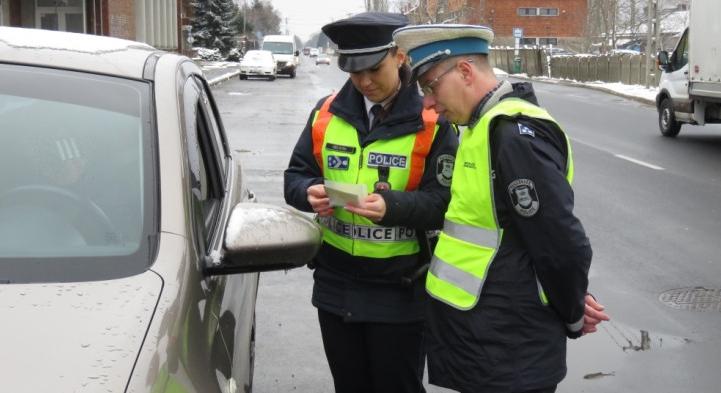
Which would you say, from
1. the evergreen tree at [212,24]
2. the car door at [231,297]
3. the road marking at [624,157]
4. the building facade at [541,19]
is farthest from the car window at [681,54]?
the building facade at [541,19]

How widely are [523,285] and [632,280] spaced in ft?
17.1

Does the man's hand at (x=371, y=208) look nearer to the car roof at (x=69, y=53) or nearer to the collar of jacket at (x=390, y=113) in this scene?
the collar of jacket at (x=390, y=113)

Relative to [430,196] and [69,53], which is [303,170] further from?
Result: [69,53]

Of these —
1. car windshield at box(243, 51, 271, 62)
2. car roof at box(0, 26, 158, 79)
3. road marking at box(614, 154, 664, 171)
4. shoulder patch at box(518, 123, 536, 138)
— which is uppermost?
car windshield at box(243, 51, 271, 62)

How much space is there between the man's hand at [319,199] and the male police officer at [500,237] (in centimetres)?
60

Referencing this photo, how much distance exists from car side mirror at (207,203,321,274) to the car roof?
0.67 metres

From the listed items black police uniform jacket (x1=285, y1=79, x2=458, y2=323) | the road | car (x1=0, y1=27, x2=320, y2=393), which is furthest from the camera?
the road

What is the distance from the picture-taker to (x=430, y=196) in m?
3.37

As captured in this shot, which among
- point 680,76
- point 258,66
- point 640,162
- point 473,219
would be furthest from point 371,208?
point 258,66

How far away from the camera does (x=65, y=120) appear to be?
2979 mm

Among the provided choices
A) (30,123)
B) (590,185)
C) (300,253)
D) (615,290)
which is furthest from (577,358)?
(590,185)

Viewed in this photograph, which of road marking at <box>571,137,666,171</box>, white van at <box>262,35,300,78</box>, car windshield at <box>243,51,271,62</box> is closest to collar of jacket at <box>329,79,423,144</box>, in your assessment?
road marking at <box>571,137,666,171</box>

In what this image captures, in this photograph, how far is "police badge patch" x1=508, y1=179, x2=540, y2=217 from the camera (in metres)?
2.67

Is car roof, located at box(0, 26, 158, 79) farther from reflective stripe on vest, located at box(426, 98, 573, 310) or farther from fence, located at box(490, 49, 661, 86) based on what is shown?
fence, located at box(490, 49, 661, 86)
